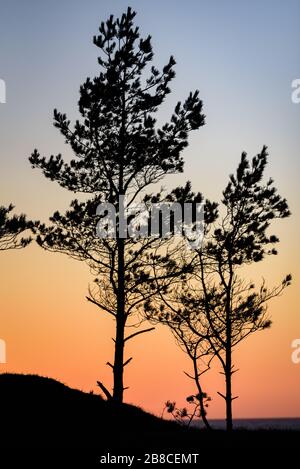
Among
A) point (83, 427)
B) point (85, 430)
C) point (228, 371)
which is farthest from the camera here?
point (228, 371)

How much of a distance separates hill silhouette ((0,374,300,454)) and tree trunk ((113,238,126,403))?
48 centimetres

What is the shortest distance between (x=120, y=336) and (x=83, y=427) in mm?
3156

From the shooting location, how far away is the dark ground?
15.9 meters

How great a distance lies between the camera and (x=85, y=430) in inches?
689

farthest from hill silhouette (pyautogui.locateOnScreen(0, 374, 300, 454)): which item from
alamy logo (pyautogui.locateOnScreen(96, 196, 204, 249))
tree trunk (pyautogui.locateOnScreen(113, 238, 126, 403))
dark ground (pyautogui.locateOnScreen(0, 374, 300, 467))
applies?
alamy logo (pyautogui.locateOnScreen(96, 196, 204, 249))

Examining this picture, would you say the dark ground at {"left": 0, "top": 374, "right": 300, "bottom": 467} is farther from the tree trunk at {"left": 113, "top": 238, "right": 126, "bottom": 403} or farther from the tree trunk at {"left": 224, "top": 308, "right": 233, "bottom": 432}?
the tree trunk at {"left": 224, "top": 308, "right": 233, "bottom": 432}

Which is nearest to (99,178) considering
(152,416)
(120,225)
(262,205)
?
(120,225)

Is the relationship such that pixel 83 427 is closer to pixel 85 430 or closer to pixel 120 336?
pixel 85 430

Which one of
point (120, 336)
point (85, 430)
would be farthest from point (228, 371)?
point (85, 430)

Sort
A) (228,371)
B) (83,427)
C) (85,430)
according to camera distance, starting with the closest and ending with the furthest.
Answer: (85,430) < (83,427) < (228,371)

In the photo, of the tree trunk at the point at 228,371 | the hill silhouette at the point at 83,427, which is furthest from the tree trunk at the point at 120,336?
the tree trunk at the point at 228,371

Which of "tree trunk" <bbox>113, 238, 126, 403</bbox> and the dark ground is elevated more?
"tree trunk" <bbox>113, 238, 126, 403</bbox>

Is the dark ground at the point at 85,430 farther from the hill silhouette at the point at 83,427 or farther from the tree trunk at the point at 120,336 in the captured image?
the tree trunk at the point at 120,336

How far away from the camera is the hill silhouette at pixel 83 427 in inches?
638
